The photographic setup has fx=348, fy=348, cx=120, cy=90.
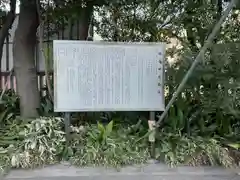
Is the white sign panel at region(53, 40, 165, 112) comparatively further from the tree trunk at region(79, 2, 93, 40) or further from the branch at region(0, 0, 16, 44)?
the branch at region(0, 0, 16, 44)

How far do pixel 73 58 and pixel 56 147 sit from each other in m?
1.15

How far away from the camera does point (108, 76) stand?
455 cm

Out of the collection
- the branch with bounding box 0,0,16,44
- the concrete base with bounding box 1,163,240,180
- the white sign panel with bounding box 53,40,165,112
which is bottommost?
the concrete base with bounding box 1,163,240,180

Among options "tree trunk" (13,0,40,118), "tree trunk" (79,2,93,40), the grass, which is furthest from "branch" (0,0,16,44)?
the grass

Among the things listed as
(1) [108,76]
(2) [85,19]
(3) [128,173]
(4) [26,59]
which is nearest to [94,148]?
(3) [128,173]

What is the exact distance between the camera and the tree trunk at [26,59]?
16.4 ft

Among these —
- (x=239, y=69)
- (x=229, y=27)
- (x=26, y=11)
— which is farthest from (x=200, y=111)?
(x=26, y=11)

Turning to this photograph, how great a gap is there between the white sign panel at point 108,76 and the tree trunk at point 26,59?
0.82 meters

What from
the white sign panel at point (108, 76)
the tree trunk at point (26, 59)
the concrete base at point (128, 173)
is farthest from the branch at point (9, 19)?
the concrete base at point (128, 173)

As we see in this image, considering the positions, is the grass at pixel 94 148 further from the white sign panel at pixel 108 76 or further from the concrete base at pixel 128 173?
the white sign panel at pixel 108 76

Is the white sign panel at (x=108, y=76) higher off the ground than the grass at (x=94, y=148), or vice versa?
the white sign panel at (x=108, y=76)

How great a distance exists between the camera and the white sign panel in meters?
4.44

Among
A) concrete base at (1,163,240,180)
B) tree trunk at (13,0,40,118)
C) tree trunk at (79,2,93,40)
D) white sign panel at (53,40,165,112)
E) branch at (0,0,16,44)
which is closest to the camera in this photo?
concrete base at (1,163,240,180)

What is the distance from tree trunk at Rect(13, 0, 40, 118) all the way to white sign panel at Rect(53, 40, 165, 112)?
824mm
